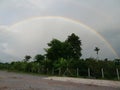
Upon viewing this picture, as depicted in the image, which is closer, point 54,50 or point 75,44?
point 54,50

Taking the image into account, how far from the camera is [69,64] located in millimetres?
44062

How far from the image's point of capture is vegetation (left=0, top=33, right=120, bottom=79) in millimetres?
35875

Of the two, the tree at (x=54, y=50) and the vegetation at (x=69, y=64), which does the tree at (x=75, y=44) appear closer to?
the vegetation at (x=69, y=64)

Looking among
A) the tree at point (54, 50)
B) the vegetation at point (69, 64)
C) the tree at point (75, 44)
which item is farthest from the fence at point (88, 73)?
the tree at point (75, 44)

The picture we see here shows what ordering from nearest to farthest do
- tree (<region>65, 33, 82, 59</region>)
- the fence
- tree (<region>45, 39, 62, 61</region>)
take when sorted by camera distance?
1. the fence
2. tree (<region>45, 39, 62, 61</region>)
3. tree (<region>65, 33, 82, 59</region>)

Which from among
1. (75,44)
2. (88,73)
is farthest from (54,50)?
(88,73)

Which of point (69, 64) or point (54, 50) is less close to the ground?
point (54, 50)

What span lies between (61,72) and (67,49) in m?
14.0

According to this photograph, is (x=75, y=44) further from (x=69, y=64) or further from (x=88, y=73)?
(x=88, y=73)

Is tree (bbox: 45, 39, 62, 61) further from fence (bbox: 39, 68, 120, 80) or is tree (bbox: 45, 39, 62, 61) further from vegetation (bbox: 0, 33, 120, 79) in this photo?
fence (bbox: 39, 68, 120, 80)

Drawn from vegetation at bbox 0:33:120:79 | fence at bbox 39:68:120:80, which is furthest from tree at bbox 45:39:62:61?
fence at bbox 39:68:120:80

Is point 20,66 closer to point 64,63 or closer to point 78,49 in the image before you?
point 78,49

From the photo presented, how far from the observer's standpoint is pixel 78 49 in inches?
2640

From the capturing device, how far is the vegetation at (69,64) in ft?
118
